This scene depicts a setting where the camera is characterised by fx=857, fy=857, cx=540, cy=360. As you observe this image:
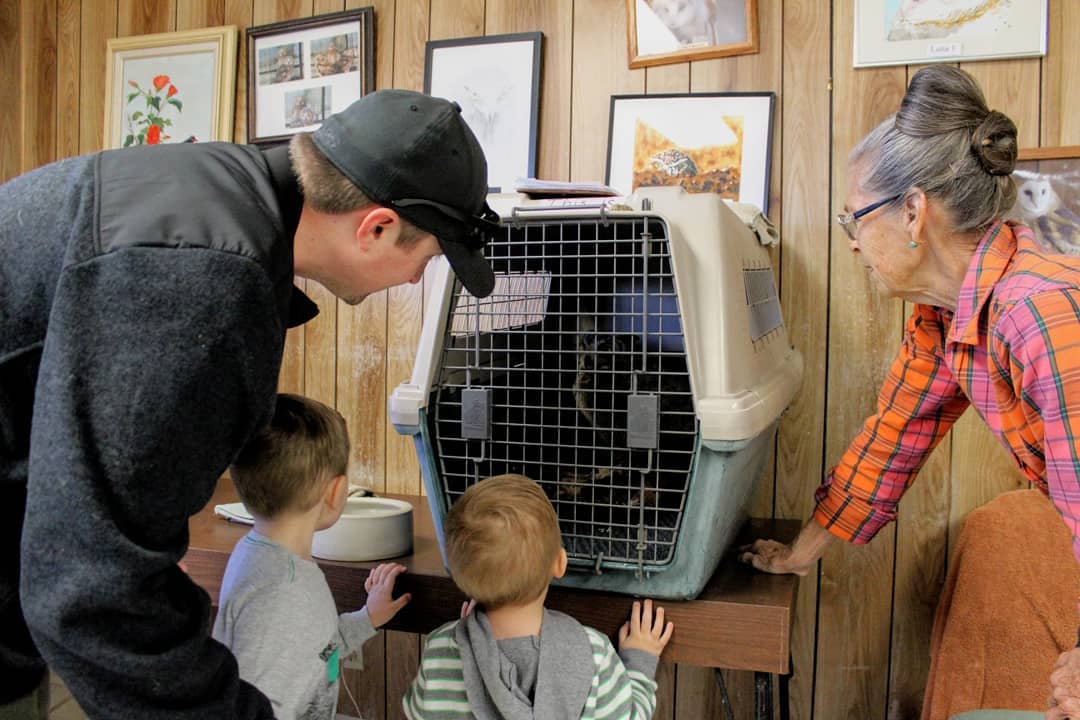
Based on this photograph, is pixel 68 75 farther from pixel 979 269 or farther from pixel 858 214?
pixel 979 269

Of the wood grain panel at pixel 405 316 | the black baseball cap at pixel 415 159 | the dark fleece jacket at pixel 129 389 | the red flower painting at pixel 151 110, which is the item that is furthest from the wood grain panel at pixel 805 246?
the red flower painting at pixel 151 110

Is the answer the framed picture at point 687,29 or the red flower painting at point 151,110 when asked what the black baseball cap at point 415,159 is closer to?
the framed picture at point 687,29

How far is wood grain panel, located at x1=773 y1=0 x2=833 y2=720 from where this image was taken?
182 centimetres

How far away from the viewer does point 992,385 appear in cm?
109

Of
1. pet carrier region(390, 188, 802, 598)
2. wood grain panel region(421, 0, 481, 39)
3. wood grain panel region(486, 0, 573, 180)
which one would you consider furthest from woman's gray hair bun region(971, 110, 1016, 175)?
wood grain panel region(421, 0, 481, 39)

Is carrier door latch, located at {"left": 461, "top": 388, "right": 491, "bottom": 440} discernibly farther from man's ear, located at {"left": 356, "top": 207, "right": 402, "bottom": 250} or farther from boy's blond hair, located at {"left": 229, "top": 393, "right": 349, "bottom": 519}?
man's ear, located at {"left": 356, "top": 207, "right": 402, "bottom": 250}

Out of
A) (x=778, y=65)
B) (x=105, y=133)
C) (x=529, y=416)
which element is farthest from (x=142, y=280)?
(x=105, y=133)

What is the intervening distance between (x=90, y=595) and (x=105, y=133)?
2.05 m

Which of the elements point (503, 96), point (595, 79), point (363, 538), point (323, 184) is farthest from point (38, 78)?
point (323, 184)

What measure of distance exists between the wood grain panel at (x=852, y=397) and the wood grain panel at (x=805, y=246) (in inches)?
0.9

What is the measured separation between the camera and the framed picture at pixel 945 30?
1.68m

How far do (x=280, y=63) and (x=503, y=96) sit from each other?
63 cm

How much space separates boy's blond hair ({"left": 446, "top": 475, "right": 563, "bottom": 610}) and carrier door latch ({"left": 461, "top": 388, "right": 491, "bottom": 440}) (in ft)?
0.32

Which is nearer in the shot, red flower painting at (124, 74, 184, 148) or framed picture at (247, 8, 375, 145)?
framed picture at (247, 8, 375, 145)
